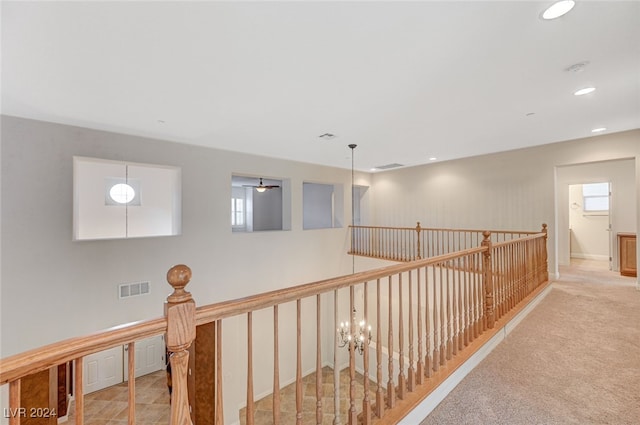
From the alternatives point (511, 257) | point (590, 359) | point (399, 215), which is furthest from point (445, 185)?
point (590, 359)

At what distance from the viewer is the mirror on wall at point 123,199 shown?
448cm

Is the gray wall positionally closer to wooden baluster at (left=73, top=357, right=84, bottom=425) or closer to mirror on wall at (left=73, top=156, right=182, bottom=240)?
mirror on wall at (left=73, top=156, right=182, bottom=240)

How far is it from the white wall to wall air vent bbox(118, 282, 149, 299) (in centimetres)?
622

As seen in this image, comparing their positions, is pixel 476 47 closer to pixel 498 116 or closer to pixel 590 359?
pixel 498 116

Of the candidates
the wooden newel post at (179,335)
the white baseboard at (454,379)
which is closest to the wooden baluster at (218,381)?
the wooden newel post at (179,335)

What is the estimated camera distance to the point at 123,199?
5078 mm

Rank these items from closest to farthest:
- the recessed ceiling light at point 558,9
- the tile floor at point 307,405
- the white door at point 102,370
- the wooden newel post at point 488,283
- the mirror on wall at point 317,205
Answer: the recessed ceiling light at point 558,9, the wooden newel post at point 488,283, the white door at point 102,370, the tile floor at point 307,405, the mirror on wall at point 317,205

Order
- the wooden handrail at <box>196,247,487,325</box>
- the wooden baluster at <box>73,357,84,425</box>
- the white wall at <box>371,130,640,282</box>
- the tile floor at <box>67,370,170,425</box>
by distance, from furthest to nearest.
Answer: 1. the white wall at <box>371,130,640,282</box>
2. the tile floor at <box>67,370,170,425</box>
3. the wooden handrail at <box>196,247,487,325</box>
4. the wooden baluster at <box>73,357,84,425</box>

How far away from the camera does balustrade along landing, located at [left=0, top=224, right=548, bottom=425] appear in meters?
0.96

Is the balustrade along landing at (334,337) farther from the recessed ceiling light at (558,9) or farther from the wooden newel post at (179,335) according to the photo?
the recessed ceiling light at (558,9)

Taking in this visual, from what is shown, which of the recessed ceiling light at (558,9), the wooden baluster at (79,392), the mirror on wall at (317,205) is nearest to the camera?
the wooden baluster at (79,392)

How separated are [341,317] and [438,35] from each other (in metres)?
6.55

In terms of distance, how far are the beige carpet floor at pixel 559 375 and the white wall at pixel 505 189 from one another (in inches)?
93.0

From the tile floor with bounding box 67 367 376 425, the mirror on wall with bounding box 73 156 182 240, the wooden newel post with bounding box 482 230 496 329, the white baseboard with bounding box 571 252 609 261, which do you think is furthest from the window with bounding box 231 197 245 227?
the white baseboard with bounding box 571 252 609 261
